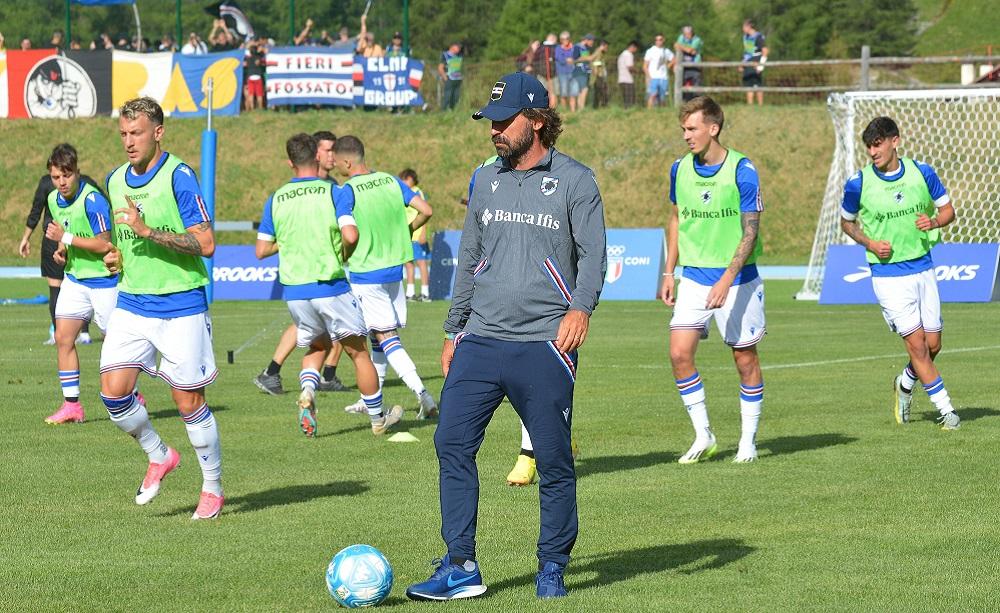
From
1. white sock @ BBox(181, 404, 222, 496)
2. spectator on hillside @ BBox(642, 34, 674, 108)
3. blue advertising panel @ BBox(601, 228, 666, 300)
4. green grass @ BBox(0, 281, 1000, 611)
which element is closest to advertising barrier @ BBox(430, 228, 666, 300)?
blue advertising panel @ BBox(601, 228, 666, 300)

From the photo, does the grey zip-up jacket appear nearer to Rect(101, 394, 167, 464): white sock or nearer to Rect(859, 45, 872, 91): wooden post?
Rect(101, 394, 167, 464): white sock

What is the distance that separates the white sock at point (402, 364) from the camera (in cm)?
1286

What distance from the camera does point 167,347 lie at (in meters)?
8.45

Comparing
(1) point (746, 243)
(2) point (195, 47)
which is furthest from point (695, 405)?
(2) point (195, 47)

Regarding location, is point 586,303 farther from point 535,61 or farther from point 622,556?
point 535,61

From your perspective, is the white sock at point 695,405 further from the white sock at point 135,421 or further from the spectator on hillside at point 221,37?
the spectator on hillside at point 221,37

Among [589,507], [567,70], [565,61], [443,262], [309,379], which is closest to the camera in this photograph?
[589,507]

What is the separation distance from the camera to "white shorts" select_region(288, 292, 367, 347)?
1191cm

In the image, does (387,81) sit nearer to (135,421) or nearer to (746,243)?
(746,243)

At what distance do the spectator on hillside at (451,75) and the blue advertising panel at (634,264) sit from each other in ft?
52.4

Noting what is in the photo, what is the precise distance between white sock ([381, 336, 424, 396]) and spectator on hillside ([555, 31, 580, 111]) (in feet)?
93.2

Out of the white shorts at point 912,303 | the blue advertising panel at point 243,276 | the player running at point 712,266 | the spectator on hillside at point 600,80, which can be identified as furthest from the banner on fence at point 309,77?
the player running at point 712,266

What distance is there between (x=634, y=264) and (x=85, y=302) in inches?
628

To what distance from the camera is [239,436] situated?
11945 mm
